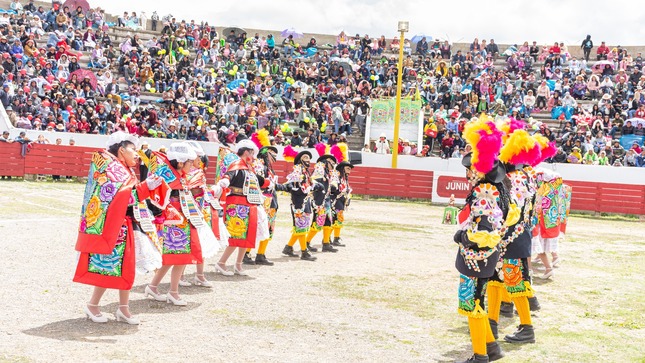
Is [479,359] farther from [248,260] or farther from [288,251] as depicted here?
[288,251]

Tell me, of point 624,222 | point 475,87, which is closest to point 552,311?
point 624,222

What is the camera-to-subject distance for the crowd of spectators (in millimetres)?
29219

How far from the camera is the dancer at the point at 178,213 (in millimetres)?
8578

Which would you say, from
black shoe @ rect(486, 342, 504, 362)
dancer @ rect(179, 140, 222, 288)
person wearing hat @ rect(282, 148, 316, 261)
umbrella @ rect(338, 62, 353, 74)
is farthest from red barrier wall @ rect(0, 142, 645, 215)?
black shoe @ rect(486, 342, 504, 362)

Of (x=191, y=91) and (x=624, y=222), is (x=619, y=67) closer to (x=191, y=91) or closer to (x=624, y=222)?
(x=624, y=222)

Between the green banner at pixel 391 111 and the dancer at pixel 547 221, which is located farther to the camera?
the green banner at pixel 391 111

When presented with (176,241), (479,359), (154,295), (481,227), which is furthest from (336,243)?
(481,227)

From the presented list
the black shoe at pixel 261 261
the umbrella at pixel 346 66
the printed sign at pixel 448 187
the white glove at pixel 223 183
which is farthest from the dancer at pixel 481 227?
the umbrella at pixel 346 66

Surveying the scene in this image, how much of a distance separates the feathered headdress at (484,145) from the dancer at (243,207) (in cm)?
470

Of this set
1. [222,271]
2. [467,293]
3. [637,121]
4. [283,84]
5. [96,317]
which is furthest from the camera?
[283,84]

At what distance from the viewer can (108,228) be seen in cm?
736

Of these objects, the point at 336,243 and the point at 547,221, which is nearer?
the point at 547,221

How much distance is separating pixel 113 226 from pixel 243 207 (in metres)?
3.53

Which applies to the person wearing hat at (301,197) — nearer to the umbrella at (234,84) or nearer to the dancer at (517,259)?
the dancer at (517,259)
